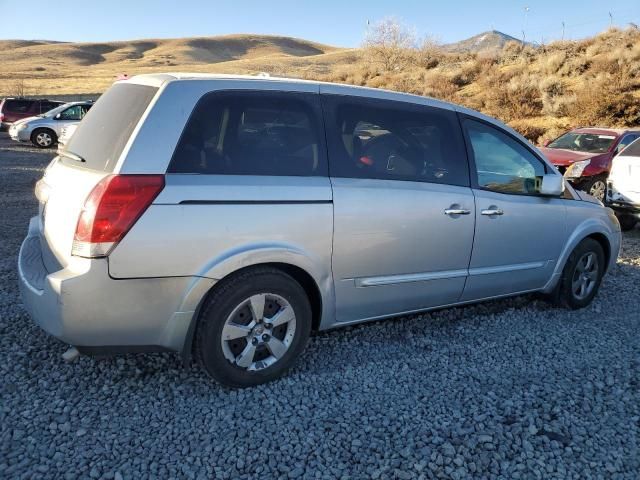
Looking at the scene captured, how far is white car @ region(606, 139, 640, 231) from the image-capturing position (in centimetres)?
779

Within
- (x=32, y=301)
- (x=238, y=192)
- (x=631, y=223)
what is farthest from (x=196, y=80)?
(x=631, y=223)

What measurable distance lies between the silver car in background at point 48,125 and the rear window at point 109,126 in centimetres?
1800

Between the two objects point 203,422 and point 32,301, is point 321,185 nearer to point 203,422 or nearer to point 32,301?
point 203,422

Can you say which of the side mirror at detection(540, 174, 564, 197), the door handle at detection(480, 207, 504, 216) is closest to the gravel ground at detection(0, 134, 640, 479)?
the door handle at detection(480, 207, 504, 216)

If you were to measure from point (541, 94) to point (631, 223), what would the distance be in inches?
683

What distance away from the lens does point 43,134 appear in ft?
65.4

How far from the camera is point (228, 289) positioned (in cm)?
308

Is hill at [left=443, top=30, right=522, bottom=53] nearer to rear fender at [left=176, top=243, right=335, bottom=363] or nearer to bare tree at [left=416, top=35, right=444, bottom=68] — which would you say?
bare tree at [left=416, top=35, right=444, bottom=68]

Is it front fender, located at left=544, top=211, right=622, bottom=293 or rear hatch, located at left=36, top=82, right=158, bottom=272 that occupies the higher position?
rear hatch, located at left=36, top=82, right=158, bottom=272

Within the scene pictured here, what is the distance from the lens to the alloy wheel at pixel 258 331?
10.5 ft

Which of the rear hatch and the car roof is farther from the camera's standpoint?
the car roof

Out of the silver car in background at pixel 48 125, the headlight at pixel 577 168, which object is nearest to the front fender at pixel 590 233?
the headlight at pixel 577 168

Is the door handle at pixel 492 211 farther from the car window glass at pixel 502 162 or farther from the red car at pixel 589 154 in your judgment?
the red car at pixel 589 154

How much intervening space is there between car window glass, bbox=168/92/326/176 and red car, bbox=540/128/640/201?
841 centimetres
